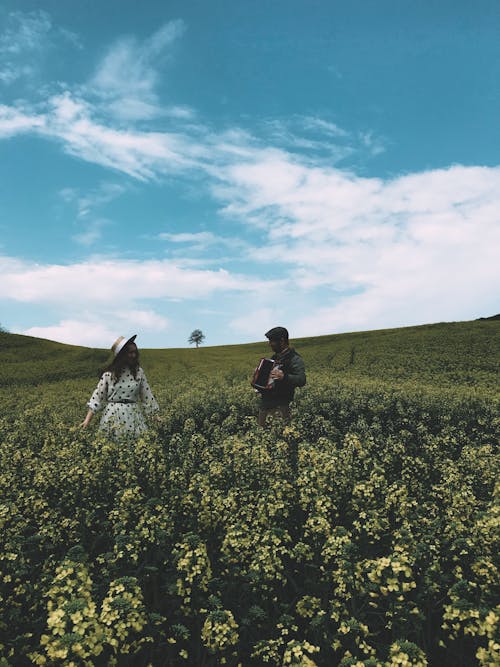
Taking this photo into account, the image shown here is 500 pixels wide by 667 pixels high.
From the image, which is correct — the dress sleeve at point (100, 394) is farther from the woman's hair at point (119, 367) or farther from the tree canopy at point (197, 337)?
the tree canopy at point (197, 337)

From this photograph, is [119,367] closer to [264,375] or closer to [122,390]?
[122,390]

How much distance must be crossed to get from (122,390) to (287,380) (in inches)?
151

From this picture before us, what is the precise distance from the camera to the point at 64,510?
7.73 metres

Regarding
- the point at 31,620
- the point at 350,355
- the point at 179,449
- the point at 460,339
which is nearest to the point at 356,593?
the point at 31,620

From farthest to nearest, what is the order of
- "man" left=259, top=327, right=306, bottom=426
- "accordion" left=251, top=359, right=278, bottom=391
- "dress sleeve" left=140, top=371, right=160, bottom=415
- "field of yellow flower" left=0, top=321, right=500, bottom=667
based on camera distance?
"dress sleeve" left=140, top=371, right=160, bottom=415, "accordion" left=251, top=359, right=278, bottom=391, "man" left=259, top=327, right=306, bottom=426, "field of yellow flower" left=0, top=321, right=500, bottom=667

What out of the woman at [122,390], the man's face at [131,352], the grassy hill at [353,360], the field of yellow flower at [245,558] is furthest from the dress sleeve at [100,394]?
the grassy hill at [353,360]

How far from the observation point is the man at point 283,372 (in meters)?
11.4

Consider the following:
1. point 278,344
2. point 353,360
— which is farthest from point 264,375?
point 353,360

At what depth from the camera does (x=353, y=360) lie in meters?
41.1

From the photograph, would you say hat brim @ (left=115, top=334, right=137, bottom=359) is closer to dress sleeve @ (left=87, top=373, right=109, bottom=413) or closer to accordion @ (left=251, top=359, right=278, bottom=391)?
dress sleeve @ (left=87, top=373, right=109, bottom=413)

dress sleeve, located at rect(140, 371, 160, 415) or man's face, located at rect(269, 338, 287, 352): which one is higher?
man's face, located at rect(269, 338, 287, 352)

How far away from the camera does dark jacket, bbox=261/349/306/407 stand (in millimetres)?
11352

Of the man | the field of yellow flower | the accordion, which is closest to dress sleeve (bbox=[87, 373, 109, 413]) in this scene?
the field of yellow flower

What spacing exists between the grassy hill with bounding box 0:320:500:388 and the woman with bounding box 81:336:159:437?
2156cm
